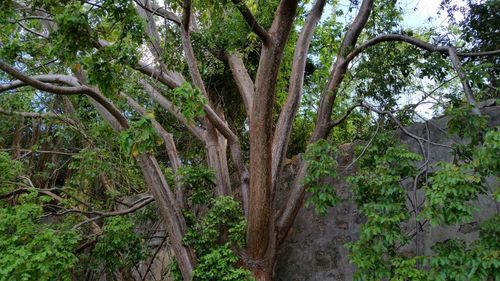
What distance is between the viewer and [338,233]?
4.67m

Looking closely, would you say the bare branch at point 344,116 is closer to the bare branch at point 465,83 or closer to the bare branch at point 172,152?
the bare branch at point 465,83

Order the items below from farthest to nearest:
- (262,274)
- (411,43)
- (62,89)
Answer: (411,43), (262,274), (62,89)

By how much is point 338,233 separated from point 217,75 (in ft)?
9.50

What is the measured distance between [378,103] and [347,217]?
4.36ft

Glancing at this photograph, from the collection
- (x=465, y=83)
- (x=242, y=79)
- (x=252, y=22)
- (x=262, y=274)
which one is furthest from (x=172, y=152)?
(x=465, y=83)

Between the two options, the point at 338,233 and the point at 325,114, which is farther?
the point at 325,114

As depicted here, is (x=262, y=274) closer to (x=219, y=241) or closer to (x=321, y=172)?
(x=219, y=241)

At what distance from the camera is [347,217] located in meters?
4.63

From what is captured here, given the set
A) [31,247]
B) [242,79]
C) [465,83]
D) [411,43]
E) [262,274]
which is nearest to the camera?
[465,83]

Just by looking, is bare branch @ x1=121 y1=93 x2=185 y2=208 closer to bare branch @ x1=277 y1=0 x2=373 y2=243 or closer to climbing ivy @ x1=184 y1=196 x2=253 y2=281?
climbing ivy @ x1=184 y1=196 x2=253 y2=281

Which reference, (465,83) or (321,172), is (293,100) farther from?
(465,83)

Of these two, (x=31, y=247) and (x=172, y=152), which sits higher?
(x=172, y=152)

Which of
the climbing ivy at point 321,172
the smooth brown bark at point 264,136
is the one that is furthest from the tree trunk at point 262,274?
the climbing ivy at point 321,172

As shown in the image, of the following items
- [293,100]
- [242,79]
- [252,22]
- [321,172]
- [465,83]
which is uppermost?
[242,79]
